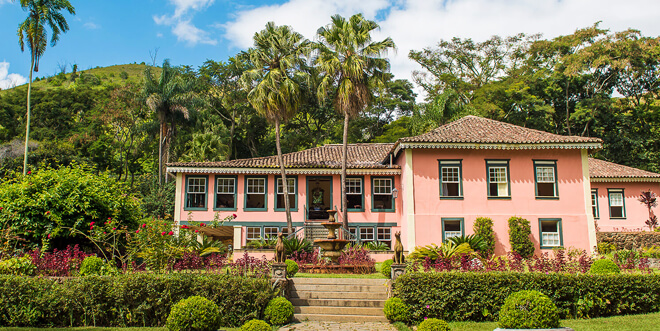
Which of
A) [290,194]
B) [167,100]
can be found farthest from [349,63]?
[167,100]

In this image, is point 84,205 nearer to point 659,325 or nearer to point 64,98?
point 659,325

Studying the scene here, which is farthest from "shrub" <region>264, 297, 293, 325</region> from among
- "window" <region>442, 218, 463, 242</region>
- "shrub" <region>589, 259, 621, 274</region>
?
"window" <region>442, 218, 463, 242</region>

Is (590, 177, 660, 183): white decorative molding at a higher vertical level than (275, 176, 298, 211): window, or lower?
higher

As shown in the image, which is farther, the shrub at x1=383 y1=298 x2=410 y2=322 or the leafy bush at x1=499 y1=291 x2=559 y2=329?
the shrub at x1=383 y1=298 x2=410 y2=322

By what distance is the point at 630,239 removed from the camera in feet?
73.6

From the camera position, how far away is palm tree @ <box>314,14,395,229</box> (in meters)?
22.7

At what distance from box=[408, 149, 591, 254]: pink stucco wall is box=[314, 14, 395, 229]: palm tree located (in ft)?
12.3

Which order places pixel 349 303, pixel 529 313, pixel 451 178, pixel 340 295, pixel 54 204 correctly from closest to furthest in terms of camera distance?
pixel 529 313 < pixel 349 303 < pixel 340 295 < pixel 54 204 < pixel 451 178

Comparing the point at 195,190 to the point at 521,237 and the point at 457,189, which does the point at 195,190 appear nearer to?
the point at 457,189

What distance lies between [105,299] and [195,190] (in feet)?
42.9

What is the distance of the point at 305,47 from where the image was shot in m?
23.8

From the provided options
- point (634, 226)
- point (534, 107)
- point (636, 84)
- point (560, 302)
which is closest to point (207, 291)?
point (560, 302)

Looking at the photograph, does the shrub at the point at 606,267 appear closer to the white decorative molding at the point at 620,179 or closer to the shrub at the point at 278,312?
the shrub at the point at 278,312

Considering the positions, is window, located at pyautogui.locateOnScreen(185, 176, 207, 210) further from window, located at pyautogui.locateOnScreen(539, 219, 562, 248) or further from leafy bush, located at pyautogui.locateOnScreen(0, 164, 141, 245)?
window, located at pyautogui.locateOnScreen(539, 219, 562, 248)
